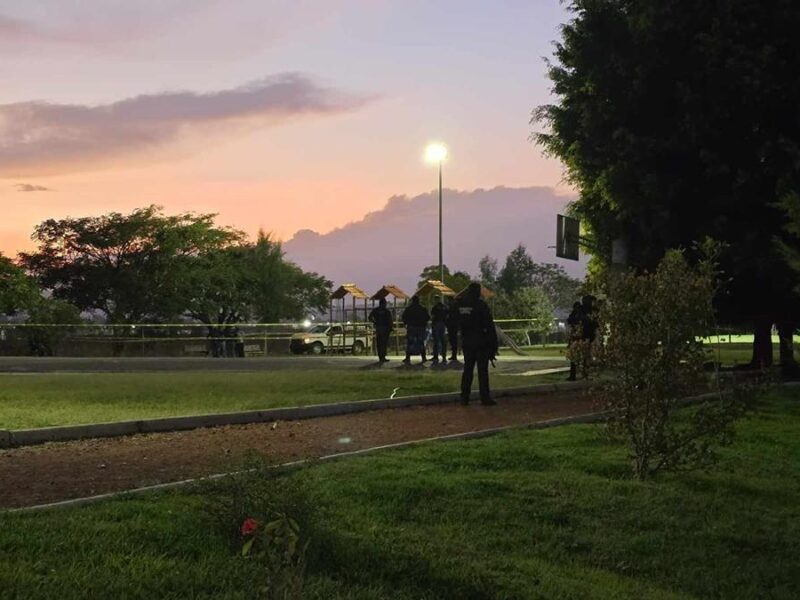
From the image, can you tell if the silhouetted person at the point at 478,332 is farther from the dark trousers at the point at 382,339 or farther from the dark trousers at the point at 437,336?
the dark trousers at the point at 382,339

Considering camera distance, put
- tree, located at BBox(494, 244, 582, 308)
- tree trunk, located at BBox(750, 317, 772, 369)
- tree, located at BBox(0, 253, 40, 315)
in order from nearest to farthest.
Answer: tree trunk, located at BBox(750, 317, 772, 369) → tree, located at BBox(0, 253, 40, 315) → tree, located at BBox(494, 244, 582, 308)

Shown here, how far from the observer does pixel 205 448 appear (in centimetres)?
812

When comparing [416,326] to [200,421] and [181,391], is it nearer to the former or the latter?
[181,391]

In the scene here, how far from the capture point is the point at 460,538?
5.11 metres

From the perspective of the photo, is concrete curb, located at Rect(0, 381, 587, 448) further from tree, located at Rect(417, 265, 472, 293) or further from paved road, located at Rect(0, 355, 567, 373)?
tree, located at Rect(417, 265, 472, 293)

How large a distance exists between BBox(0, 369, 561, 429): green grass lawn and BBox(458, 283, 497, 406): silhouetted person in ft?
5.60

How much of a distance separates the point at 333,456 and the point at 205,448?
58.0 inches

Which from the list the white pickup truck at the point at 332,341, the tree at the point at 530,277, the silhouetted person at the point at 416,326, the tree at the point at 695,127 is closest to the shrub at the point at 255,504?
the tree at the point at 695,127

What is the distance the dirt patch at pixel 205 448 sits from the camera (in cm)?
644

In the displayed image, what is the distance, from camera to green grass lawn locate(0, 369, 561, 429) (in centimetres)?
1093

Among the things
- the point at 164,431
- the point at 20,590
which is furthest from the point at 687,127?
the point at 20,590

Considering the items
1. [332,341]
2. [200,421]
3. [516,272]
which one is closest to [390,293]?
[332,341]

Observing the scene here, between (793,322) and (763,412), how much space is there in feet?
27.0

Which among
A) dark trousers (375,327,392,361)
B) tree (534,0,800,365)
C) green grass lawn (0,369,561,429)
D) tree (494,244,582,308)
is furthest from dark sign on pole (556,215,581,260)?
tree (494,244,582,308)
